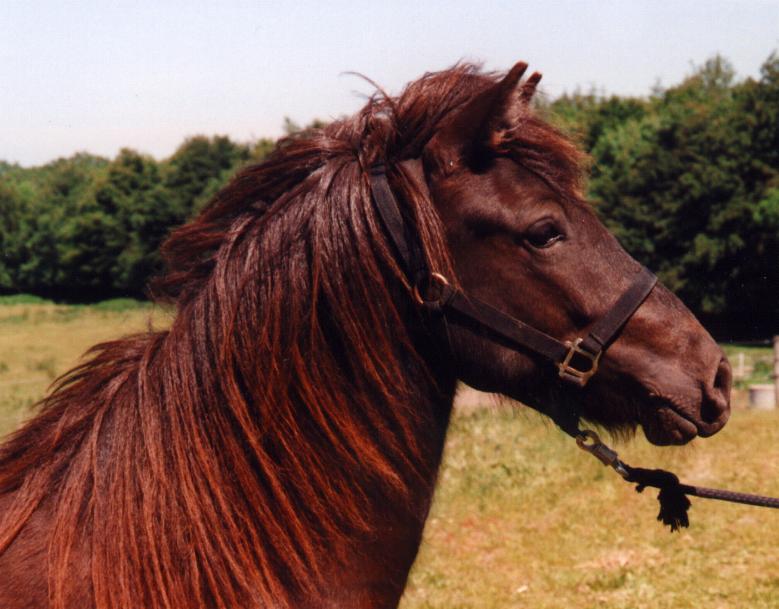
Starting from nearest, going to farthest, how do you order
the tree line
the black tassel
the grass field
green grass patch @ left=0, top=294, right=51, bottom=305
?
the black tassel → the grass field → the tree line → green grass patch @ left=0, top=294, right=51, bottom=305

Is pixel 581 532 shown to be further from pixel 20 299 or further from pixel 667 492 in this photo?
pixel 20 299

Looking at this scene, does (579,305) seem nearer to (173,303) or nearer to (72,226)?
(173,303)

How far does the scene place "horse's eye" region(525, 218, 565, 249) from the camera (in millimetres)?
2049

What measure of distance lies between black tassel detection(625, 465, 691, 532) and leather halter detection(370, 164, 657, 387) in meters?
0.52

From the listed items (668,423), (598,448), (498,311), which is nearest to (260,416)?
(498,311)

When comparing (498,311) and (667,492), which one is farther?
(667,492)

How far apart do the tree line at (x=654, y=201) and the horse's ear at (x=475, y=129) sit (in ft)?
87.8

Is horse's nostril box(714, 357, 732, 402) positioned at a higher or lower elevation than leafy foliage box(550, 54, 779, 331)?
higher

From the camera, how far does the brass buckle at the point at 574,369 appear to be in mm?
2074

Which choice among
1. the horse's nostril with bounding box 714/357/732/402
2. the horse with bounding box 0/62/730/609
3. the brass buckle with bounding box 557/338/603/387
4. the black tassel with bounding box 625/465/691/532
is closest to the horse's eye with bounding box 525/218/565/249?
the horse with bounding box 0/62/730/609

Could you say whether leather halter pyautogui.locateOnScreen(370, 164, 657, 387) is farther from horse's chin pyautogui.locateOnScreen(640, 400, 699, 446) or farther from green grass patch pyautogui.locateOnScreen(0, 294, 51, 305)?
green grass patch pyautogui.locateOnScreen(0, 294, 51, 305)

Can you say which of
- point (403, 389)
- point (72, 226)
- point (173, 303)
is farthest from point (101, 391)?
point (72, 226)

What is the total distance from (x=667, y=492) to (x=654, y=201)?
41.3 metres

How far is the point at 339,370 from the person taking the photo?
203 cm
